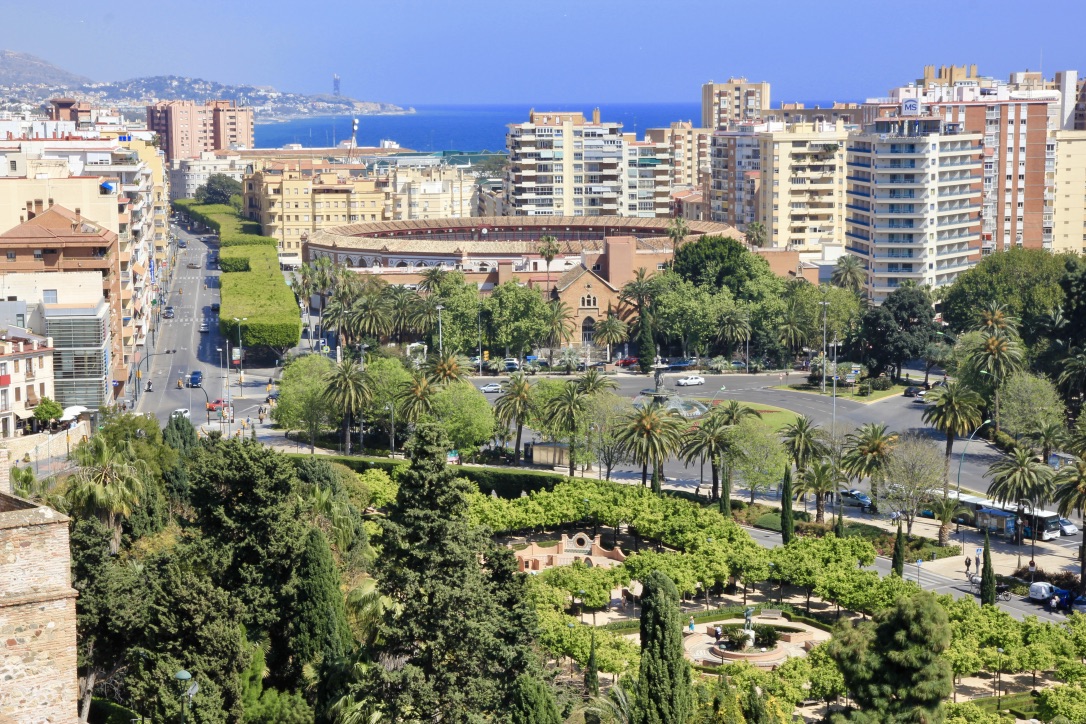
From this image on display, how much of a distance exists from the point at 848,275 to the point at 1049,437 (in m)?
48.6

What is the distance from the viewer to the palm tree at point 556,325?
363 feet

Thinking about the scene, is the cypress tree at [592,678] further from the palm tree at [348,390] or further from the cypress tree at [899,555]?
the palm tree at [348,390]

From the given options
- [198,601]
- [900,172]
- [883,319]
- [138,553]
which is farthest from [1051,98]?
[198,601]

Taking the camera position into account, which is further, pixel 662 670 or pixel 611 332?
pixel 611 332

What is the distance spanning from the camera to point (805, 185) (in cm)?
14962

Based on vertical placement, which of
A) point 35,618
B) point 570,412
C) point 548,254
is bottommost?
point 570,412

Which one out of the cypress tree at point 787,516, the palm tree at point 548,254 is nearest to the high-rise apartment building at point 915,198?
the palm tree at point 548,254

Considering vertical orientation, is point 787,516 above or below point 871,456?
below

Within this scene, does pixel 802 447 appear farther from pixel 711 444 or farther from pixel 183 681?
pixel 183 681

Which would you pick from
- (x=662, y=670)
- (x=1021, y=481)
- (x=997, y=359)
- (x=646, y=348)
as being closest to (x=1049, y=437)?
(x=1021, y=481)

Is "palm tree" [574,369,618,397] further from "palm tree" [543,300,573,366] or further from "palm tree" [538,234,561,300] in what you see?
"palm tree" [538,234,561,300]

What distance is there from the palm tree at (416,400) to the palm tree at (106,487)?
25363 millimetres

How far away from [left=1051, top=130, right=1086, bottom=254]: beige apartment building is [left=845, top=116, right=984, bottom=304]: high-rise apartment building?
35.7ft

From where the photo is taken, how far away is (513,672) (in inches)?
1587
